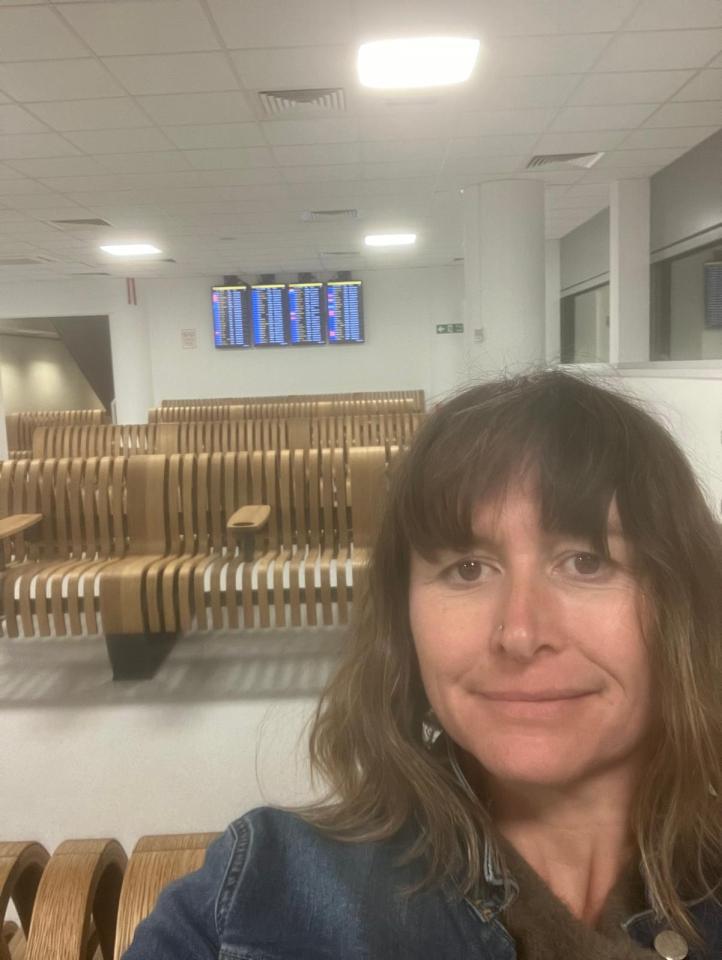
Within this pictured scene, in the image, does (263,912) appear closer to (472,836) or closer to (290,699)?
(472,836)

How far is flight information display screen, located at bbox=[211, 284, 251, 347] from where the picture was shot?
44.8 feet

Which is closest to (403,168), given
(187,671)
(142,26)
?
(142,26)

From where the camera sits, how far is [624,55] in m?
4.31

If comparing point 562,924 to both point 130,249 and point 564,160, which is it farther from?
point 130,249

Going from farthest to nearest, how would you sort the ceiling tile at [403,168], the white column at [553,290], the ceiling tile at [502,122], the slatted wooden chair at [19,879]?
the white column at [553,290]
the ceiling tile at [403,168]
the ceiling tile at [502,122]
the slatted wooden chair at [19,879]

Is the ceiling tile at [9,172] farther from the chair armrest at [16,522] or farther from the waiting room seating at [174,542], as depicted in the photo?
the chair armrest at [16,522]

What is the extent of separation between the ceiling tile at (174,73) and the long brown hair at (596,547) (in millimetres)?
4089

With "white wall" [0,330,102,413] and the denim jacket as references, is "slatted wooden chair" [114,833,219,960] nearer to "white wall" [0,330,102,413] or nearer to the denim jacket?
the denim jacket

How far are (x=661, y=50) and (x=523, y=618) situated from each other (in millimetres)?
4692

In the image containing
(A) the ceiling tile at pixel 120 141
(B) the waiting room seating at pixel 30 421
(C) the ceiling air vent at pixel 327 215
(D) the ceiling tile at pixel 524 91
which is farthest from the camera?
(B) the waiting room seating at pixel 30 421

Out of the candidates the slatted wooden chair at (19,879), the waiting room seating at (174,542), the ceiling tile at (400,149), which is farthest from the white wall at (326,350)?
the slatted wooden chair at (19,879)

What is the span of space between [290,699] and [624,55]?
4079 mm

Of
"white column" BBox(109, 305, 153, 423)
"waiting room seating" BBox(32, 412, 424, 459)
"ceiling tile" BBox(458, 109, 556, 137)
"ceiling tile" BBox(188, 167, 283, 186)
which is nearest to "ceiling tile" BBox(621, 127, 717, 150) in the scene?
"ceiling tile" BBox(458, 109, 556, 137)

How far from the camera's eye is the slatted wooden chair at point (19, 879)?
0.92m
